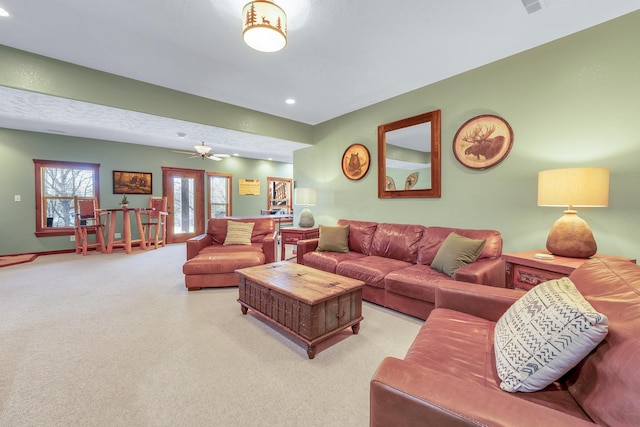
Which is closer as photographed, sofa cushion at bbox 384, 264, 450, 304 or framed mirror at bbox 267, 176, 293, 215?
sofa cushion at bbox 384, 264, 450, 304

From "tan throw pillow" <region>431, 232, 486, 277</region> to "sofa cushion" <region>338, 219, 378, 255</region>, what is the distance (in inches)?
44.9

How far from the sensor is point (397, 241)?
3387 mm

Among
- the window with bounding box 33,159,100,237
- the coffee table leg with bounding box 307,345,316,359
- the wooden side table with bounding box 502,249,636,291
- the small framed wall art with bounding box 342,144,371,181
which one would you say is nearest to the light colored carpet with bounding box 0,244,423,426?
the coffee table leg with bounding box 307,345,316,359

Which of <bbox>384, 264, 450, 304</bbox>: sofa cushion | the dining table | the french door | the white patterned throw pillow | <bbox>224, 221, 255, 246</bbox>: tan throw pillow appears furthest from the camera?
the french door

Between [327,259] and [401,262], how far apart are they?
917mm

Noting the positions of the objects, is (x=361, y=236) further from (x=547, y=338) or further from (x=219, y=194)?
(x=219, y=194)

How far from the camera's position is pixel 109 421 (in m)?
1.39

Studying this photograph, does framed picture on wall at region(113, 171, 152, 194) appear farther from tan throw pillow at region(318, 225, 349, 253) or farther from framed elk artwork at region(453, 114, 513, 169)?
framed elk artwork at region(453, 114, 513, 169)

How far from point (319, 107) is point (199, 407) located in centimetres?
405

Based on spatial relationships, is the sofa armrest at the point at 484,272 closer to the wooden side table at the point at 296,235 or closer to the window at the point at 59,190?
the wooden side table at the point at 296,235

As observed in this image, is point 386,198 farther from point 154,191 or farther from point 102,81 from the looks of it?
point 154,191

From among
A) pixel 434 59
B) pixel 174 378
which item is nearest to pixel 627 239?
pixel 434 59

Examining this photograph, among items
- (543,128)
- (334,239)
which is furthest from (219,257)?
(543,128)

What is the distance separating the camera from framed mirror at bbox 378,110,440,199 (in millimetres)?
3396
